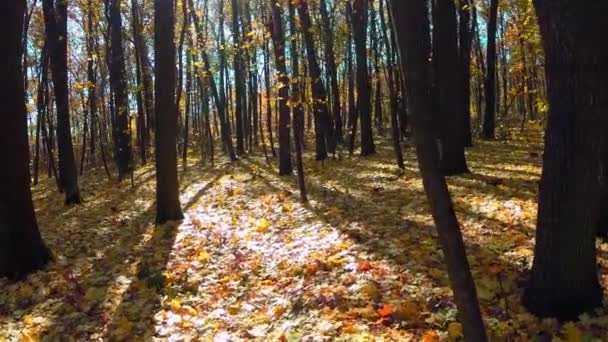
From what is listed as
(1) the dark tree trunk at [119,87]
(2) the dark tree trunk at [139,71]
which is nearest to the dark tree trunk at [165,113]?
(2) the dark tree trunk at [139,71]

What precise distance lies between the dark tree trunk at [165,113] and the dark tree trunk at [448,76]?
17.5 ft

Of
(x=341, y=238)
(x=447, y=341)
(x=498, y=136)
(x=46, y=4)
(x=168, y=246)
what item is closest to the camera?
(x=447, y=341)

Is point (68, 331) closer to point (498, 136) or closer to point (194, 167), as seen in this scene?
point (194, 167)

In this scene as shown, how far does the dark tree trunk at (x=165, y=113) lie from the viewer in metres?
9.62

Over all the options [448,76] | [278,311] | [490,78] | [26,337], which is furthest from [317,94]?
[26,337]

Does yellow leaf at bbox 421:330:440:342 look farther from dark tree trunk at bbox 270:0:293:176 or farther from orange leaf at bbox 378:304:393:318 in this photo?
dark tree trunk at bbox 270:0:293:176

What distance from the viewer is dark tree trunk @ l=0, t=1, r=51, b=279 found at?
7254 mm

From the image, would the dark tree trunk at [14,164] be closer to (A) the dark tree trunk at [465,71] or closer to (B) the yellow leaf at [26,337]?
(B) the yellow leaf at [26,337]

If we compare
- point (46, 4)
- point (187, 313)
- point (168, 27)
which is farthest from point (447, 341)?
point (46, 4)

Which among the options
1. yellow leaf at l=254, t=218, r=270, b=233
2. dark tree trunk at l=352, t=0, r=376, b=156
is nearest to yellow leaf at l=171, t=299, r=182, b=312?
yellow leaf at l=254, t=218, r=270, b=233

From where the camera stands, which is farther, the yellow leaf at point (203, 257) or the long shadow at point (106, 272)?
the yellow leaf at point (203, 257)

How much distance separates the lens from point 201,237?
876 centimetres

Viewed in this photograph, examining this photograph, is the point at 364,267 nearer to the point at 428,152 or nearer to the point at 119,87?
the point at 428,152

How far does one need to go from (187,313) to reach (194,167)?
15.3 metres
